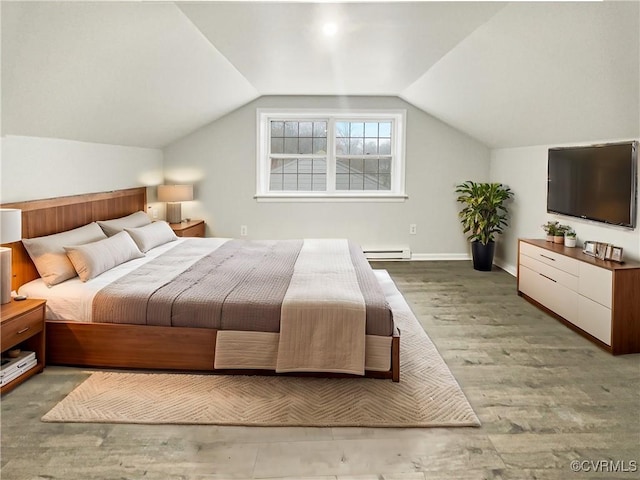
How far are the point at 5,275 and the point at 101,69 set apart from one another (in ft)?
4.82

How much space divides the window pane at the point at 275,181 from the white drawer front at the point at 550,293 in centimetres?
336

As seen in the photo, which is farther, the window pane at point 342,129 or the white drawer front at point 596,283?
the window pane at point 342,129

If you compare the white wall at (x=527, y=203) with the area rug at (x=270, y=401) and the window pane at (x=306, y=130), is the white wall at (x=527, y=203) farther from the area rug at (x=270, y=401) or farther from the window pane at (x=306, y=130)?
the window pane at (x=306, y=130)

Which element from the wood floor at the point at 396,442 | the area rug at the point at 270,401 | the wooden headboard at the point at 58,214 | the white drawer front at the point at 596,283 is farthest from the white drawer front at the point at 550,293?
the wooden headboard at the point at 58,214

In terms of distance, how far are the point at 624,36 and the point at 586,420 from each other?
2043mm

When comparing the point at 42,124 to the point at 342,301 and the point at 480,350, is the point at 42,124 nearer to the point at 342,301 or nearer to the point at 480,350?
the point at 342,301

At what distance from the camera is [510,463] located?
6.86 feet

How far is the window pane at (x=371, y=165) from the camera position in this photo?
6684 millimetres

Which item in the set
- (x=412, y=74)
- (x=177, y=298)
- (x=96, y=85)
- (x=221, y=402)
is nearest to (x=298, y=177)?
(x=412, y=74)

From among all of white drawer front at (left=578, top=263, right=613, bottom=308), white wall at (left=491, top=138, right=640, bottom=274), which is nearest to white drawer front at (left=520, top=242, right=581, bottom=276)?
white drawer front at (left=578, top=263, right=613, bottom=308)

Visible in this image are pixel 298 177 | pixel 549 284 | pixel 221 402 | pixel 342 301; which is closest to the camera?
pixel 221 402

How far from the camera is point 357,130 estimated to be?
6637 millimetres

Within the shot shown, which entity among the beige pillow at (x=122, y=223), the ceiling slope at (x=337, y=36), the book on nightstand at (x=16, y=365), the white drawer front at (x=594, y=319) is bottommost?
the book on nightstand at (x=16, y=365)

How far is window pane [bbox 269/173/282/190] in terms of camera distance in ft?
21.9
